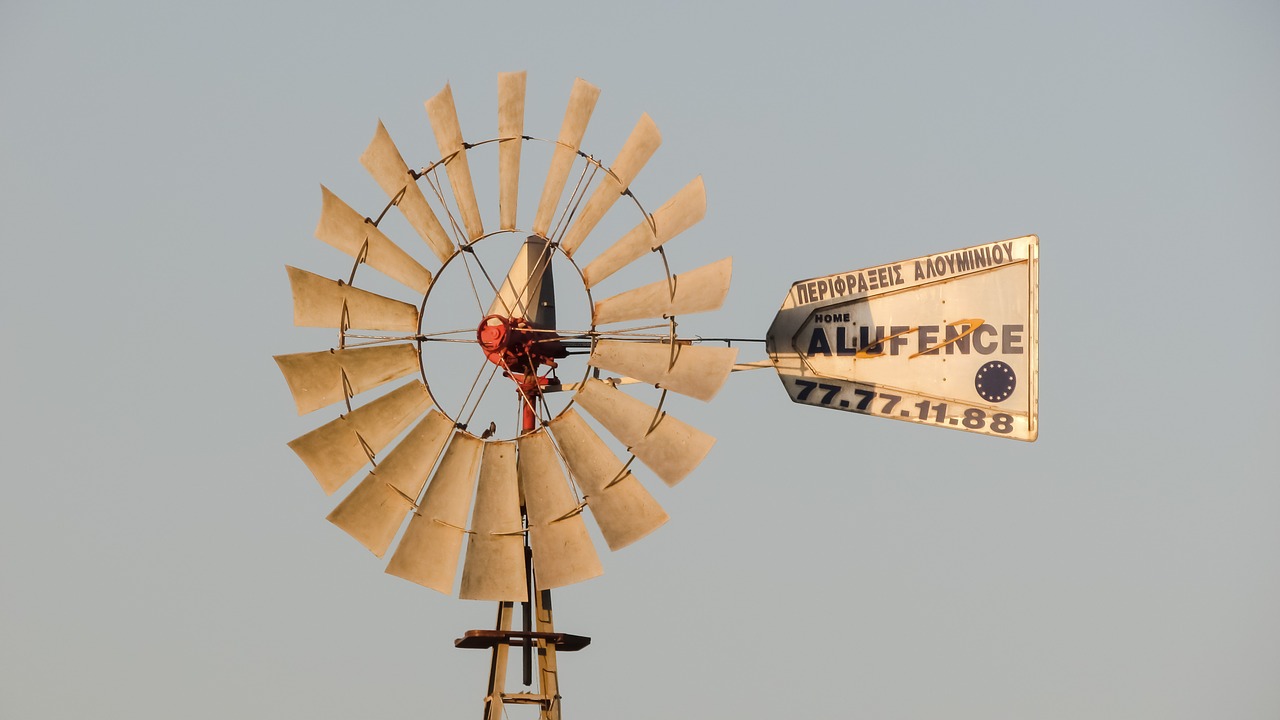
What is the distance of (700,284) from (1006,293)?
215 centimetres

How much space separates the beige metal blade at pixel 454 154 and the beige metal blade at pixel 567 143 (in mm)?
450

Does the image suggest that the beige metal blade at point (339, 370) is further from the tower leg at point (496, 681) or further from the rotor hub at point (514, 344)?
the tower leg at point (496, 681)

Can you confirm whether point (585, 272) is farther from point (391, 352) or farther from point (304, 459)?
point (304, 459)

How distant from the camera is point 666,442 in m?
10.8

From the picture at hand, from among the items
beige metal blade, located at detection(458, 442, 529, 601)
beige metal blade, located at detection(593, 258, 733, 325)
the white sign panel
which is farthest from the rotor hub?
the white sign panel

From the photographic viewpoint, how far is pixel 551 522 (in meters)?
10.9

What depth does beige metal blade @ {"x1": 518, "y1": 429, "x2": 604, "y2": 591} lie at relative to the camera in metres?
10.9

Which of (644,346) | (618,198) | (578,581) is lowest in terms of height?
(578,581)

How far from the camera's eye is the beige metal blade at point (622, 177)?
1129 centimetres

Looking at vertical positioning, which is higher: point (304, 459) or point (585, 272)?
point (585, 272)

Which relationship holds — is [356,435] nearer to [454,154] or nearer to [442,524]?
[442,524]

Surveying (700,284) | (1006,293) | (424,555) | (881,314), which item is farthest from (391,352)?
(1006,293)

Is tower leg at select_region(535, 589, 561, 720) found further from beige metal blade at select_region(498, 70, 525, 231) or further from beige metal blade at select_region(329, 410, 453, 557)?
beige metal blade at select_region(498, 70, 525, 231)

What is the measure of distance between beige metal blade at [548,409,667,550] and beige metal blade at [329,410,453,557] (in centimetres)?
77
